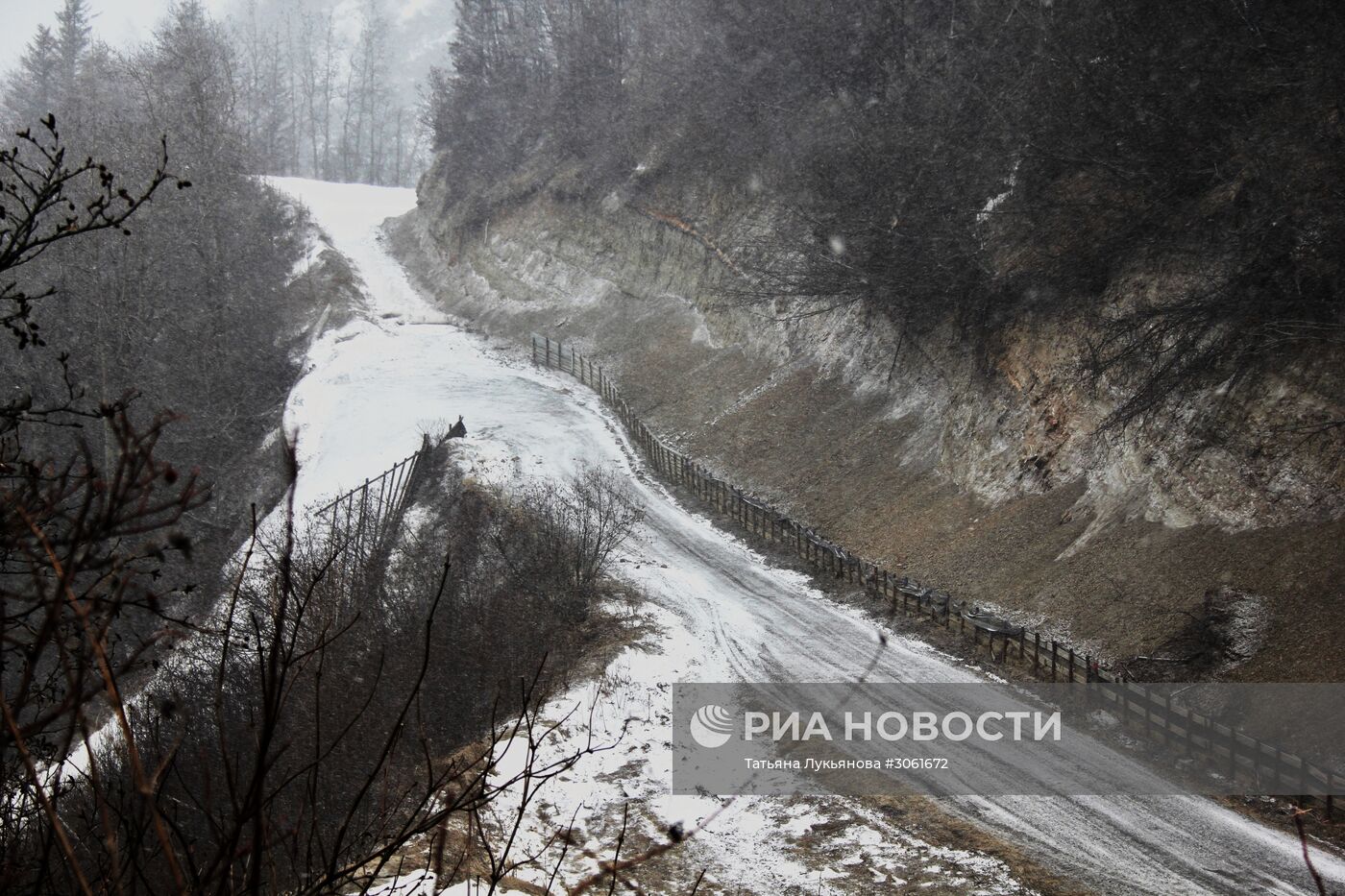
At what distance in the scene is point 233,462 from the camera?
1435 inches

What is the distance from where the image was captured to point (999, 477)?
22.6 meters

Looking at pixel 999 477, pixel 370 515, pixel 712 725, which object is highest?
pixel 999 477

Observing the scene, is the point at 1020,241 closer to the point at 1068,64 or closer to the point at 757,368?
Answer: the point at 1068,64

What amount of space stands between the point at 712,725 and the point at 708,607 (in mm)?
4869

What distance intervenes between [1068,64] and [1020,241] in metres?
4.08

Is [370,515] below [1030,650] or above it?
below

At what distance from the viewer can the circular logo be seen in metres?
15.2

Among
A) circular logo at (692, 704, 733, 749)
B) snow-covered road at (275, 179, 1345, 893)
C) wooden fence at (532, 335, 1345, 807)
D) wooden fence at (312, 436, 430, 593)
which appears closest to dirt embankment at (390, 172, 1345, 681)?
wooden fence at (532, 335, 1345, 807)

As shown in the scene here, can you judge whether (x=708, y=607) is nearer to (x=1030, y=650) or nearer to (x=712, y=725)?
(x=712, y=725)

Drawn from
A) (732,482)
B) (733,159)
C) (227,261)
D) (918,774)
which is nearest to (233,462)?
(227,261)

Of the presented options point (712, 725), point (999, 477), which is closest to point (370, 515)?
point (712, 725)

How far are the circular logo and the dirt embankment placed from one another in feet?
20.0

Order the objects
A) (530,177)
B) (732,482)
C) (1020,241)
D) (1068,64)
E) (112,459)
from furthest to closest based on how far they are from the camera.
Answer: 1. (530,177)
2. (112,459)
3. (732,482)
4. (1020,241)
5. (1068,64)

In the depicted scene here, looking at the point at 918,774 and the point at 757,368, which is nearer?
the point at 918,774
